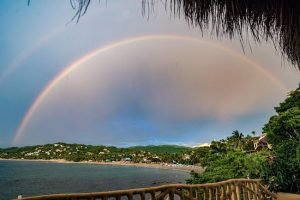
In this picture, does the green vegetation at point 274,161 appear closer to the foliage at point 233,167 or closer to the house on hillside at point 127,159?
the foliage at point 233,167

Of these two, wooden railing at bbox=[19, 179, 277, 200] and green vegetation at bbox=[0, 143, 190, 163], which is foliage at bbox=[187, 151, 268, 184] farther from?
green vegetation at bbox=[0, 143, 190, 163]

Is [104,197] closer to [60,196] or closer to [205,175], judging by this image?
[60,196]

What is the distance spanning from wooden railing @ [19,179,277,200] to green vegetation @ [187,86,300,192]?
14.8ft

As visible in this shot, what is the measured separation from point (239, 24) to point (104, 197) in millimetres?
2086

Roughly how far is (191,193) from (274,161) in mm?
7840

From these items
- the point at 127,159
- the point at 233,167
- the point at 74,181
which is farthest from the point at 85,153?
the point at 233,167

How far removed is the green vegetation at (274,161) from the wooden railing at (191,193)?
4.51 metres

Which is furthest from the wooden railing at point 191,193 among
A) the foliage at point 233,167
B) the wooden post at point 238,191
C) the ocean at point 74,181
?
the ocean at point 74,181

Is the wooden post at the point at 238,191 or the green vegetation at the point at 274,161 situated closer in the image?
the wooden post at the point at 238,191

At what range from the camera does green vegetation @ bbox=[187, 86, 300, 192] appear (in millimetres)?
10891

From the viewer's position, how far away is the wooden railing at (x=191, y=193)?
3.37m

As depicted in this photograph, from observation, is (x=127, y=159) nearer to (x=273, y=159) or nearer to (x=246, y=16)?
(x=273, y=159)

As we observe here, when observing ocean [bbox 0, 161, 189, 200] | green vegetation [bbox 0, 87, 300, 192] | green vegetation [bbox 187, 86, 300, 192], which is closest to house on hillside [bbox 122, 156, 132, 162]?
ocean [bbox 0, 161, 189, 200]

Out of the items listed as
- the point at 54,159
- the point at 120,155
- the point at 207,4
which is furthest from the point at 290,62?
the point at 54,159
